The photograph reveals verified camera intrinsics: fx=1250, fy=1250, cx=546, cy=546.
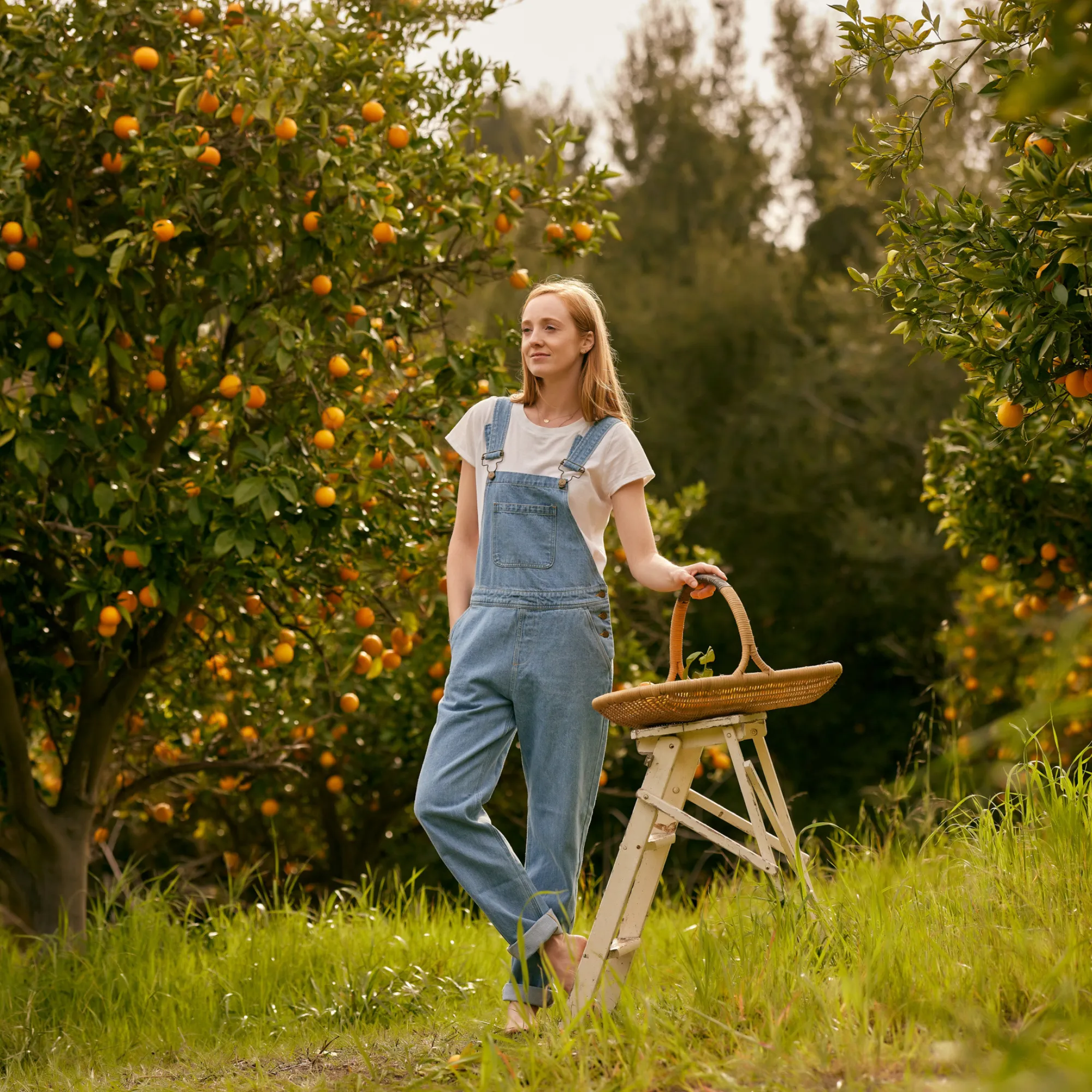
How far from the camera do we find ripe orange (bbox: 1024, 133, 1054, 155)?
2.41 metres

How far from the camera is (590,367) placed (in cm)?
270

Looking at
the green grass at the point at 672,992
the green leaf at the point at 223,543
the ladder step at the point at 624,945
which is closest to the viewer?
the green grass at the point at 672,992

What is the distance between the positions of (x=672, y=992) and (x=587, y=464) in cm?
106

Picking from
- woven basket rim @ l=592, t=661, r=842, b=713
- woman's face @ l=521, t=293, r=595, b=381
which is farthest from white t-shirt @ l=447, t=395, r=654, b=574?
woven basket rim @ l=592, t=661, r=842, b=713

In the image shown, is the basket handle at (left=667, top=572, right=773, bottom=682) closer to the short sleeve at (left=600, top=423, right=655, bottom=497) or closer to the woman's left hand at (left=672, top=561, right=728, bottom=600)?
the woman's left hand at (left=672, top=561, right=728, bottom=600)

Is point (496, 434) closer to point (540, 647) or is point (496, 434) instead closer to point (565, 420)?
point (565, 420)

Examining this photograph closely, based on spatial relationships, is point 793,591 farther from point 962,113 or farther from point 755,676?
point 755,676

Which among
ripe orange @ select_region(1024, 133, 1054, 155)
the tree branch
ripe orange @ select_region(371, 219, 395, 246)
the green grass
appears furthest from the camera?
the tree branch

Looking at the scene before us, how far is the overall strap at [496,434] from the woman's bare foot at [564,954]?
3.10 feet

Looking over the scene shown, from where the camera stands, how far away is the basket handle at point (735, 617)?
2.24 meters

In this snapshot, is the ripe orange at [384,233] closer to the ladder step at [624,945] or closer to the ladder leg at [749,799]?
the ladder leg at [749,799]

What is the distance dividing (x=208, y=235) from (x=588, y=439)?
1.73 m

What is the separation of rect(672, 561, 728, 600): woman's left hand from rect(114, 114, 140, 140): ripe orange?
2119mm

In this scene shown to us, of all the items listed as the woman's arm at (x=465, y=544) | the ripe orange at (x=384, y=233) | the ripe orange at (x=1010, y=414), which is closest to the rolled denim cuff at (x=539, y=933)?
the woman's arm at (x=465, y=544)
